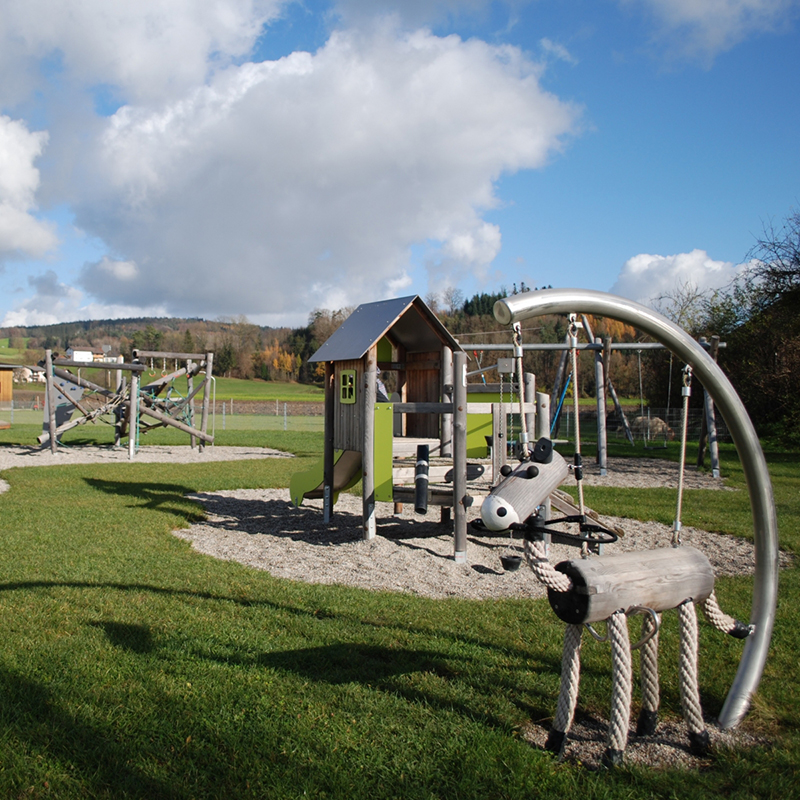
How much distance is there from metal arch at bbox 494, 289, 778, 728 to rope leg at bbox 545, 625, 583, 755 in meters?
0.91

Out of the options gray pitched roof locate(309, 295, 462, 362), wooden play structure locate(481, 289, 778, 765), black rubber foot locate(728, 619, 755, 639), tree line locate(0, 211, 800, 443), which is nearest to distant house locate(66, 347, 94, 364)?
tree line locate(0, 211, 800, 443)

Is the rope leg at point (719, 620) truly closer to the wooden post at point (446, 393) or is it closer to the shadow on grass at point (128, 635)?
the shadow on grass at point (128, 635)

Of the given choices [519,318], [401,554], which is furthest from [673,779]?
[401,554]

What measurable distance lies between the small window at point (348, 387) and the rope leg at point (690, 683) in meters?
5.42

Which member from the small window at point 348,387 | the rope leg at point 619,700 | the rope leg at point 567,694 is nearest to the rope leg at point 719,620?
the rope leg at point 619,700

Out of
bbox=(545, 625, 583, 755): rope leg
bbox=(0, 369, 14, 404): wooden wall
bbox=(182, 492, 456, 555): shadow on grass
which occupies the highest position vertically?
bbox=(0, 369, 14, 404): wooden wall

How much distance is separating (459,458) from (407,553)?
1.17 m

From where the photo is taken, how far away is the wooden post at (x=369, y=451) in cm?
766

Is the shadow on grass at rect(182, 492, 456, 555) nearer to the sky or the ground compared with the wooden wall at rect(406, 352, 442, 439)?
nearer to the ground

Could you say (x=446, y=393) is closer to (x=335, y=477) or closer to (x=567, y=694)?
(x=335, y=477)

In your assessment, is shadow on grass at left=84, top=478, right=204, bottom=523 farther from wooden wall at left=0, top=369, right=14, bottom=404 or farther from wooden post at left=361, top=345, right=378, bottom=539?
wooden wall at left=0, top=369, right=14, bottom=404

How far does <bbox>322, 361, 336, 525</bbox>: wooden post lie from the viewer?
8961mm

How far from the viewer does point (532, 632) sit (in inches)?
187

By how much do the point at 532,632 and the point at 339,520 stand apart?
16.6 feet
